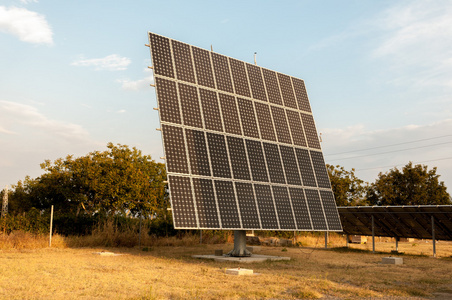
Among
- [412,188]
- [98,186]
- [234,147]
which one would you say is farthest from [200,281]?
[412,188]

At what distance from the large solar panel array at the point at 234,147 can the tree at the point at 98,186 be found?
21.1m

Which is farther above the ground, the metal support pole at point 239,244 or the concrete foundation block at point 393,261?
the metal support pole at point 239,244

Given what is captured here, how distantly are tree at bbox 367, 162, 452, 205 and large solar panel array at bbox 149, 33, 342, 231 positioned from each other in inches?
1428

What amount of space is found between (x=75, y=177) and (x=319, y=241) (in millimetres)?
26840

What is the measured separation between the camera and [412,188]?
56156 mm

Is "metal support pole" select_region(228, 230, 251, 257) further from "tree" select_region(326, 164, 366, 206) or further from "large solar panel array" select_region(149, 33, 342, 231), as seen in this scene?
"tree" select_region(326, 164, 366, 206)

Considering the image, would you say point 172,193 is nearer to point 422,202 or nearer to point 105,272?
point 105,272

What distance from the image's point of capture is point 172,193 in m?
17.2

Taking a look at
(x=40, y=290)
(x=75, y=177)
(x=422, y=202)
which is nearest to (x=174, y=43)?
(x=40, y=290)

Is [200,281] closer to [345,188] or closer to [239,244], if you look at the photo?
[239,244]

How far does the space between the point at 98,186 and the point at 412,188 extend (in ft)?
131

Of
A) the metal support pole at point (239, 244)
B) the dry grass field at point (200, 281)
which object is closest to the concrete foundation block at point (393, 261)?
the dry grass field at point (200, 281)

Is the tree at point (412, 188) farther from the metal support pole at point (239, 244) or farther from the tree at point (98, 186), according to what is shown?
the metal support pole at point (239, 244)

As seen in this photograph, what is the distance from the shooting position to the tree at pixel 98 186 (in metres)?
42.1
